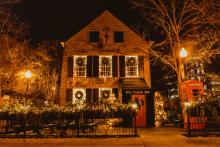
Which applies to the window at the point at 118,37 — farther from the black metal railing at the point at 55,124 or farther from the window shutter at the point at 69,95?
the black metal railing at the point at 55,124

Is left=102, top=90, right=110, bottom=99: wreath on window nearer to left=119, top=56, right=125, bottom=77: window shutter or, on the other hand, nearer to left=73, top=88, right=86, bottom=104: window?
left=73, top=88, right=86, bottom=104: window

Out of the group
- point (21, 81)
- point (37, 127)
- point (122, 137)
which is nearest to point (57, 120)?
point (37, 127)

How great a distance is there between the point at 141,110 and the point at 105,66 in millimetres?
4661

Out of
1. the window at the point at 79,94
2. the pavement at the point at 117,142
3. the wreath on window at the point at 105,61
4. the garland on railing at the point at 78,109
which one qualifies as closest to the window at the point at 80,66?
the window at the point at 79,94

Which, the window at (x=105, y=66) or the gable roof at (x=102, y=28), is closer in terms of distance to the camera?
the window at (x=105, y=66)

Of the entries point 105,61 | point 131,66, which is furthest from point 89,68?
point 131,66

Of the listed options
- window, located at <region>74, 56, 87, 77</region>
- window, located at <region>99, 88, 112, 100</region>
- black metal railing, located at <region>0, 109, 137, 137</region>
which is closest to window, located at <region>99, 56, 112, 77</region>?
window, located at <region>99, 88, 112, 100</region>

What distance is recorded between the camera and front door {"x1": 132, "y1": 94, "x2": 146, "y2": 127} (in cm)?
2013

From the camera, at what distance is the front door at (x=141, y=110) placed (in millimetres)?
20133

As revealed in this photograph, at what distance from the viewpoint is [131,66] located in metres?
22.3

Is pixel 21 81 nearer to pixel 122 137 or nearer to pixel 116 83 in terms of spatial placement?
pixel 116 83

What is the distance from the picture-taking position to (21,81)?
2630 centimetres

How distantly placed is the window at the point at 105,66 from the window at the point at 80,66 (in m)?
1.29

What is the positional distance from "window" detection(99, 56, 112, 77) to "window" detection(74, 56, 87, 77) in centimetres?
129
